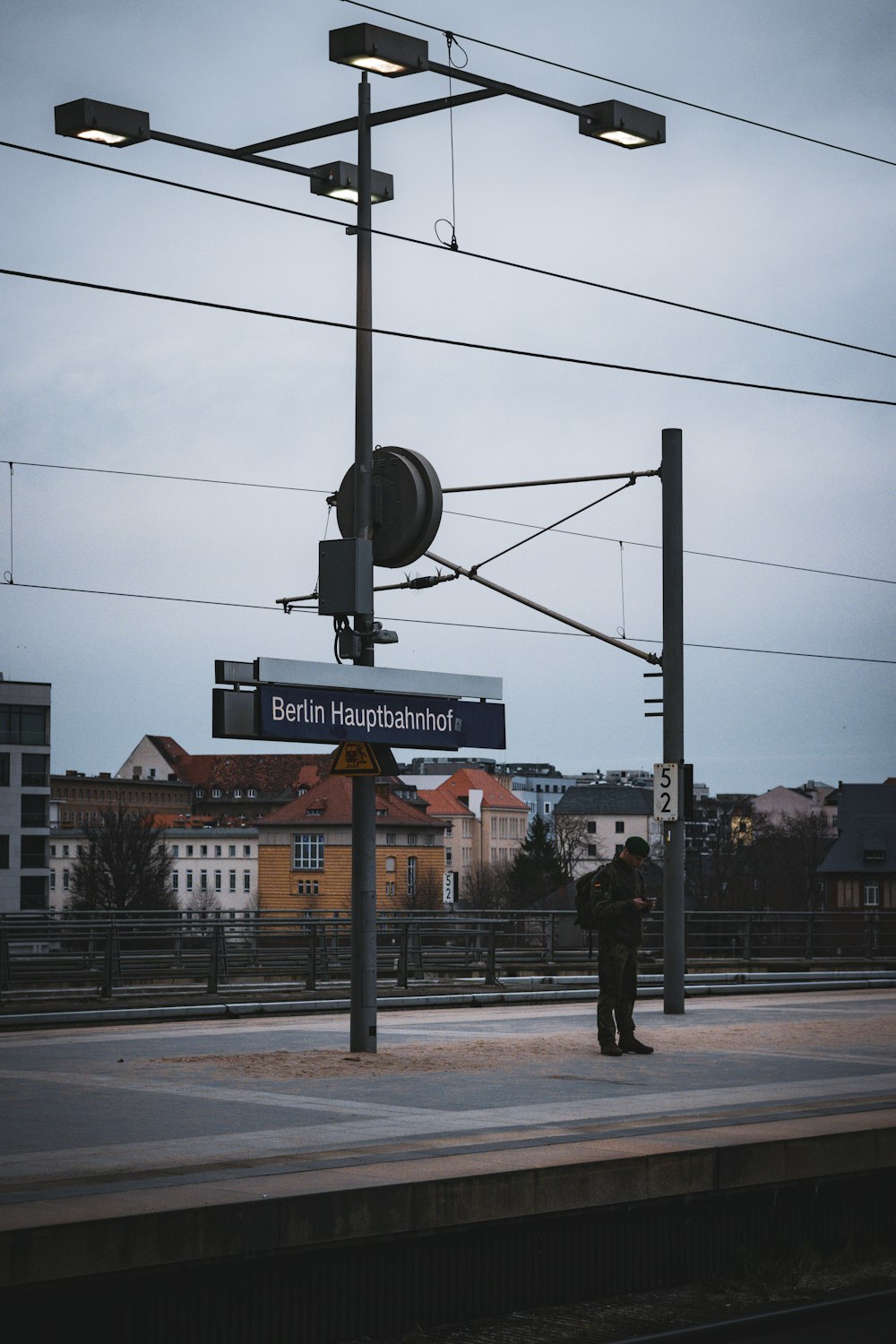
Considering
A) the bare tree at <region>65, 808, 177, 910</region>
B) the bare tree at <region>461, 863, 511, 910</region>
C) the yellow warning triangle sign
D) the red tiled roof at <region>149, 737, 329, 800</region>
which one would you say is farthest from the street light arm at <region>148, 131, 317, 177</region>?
the red tiled roof at <region>149, 737, 329, 800</region>

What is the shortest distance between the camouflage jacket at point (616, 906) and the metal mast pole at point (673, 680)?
5.27 meters

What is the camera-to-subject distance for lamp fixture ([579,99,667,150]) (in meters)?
13.9

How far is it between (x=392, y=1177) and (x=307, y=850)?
137m

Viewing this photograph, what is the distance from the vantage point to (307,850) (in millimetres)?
143250

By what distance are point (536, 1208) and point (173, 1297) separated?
1.76 metres

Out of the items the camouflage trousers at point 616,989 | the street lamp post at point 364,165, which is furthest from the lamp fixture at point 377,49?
the camouflage trousers at point 616,989

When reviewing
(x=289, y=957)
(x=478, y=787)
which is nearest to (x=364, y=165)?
(x=289, y=957)

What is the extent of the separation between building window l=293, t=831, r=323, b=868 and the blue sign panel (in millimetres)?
127501

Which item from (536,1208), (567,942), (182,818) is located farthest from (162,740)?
(536,1208)

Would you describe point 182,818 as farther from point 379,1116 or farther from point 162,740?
point 379,1116

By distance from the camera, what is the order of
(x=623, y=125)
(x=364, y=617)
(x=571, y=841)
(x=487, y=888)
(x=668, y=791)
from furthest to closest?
(x=571, y=841) < (x=487, y=888) < (x=668, y=791) < (x=364, y=617) < (x=623, y=125)

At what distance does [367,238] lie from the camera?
15.3m

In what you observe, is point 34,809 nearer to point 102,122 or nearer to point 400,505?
point 400,505

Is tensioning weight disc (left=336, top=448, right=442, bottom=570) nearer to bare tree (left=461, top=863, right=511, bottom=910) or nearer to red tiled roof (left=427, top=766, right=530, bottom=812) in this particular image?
bare tree (left=461, top=863, right=511, bottom=910)
